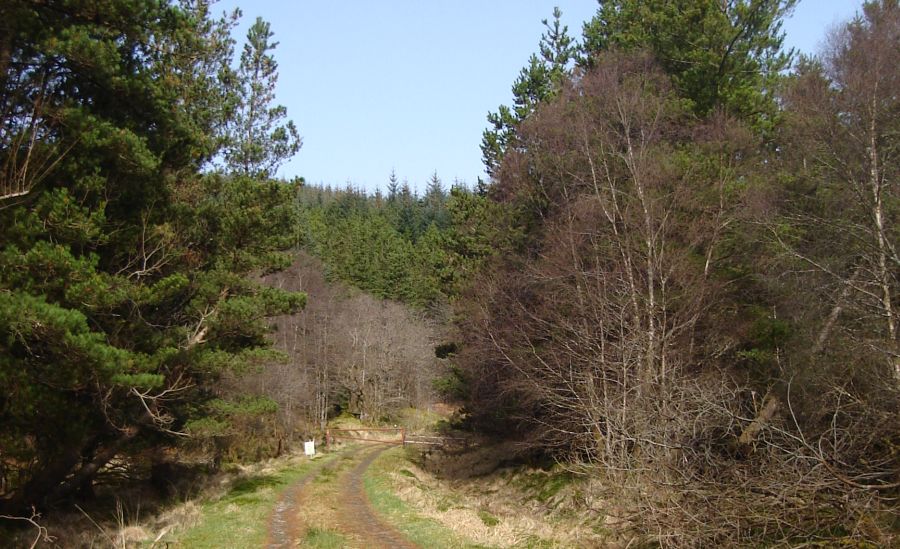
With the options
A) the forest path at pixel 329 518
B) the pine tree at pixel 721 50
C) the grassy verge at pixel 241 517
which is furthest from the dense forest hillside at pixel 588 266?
the forest path at pixel 329 518

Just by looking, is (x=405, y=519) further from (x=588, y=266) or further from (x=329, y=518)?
(x=588, y=266)

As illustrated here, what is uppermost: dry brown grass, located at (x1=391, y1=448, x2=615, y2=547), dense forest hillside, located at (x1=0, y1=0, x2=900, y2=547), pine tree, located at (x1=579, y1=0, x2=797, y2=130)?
pine tree, located at (x1=579, y1=0, x2=797, y2=130)

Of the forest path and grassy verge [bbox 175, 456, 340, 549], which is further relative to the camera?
grassy verge [bbox 175, 456, 340, 549]

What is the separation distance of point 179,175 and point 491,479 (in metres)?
16.3

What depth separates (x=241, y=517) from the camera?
50.6 ft

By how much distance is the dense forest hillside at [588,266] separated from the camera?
9.31 meters

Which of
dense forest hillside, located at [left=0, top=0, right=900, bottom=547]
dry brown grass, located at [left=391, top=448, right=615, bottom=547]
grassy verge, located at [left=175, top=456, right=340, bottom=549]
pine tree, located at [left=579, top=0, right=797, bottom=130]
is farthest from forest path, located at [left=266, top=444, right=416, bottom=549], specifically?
pine tree, located at [left=579, top=0, right=797, bottom=130]

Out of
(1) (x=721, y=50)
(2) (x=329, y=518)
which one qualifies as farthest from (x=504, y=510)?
(1) (x=721, y=50)

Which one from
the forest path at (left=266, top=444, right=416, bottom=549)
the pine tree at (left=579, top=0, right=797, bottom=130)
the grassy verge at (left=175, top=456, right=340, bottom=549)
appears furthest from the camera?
the pine tree at (left=579, top=0, right=797, bottom=130)

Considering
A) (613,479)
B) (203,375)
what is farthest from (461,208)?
(613,479)

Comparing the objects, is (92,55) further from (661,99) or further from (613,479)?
(661,99)

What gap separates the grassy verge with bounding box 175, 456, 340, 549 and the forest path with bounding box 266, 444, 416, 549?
202mm

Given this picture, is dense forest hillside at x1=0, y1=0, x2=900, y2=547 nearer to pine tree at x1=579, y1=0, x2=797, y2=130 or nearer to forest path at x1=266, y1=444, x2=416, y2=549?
pine tree at x1=579, y1=0, x2=797, y2=130

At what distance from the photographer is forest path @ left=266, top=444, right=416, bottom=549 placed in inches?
488
